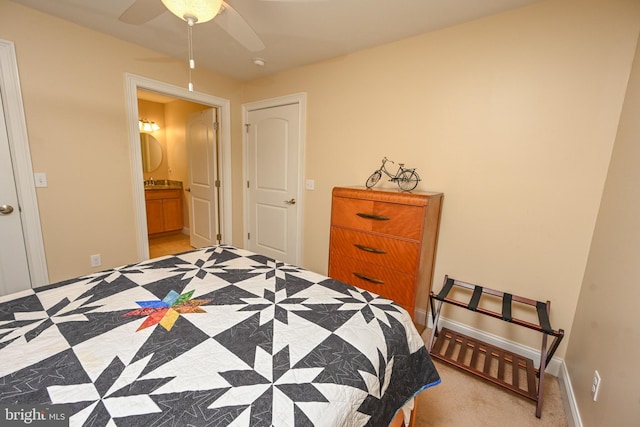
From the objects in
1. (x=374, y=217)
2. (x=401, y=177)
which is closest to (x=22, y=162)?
(x=374, y=217)

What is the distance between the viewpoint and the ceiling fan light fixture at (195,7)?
118cm

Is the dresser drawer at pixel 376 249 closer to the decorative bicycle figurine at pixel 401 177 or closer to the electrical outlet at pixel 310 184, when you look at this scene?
the decorative bicycle figurine at pixel 401 177

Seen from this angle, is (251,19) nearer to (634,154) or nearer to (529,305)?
(634,154)

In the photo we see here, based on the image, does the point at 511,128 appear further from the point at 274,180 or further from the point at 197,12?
the point at 274,180

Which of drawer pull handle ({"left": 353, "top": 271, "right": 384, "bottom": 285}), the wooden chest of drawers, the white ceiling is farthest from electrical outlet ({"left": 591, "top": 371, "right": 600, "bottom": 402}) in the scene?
the white ceiling

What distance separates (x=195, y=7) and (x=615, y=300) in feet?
7.60

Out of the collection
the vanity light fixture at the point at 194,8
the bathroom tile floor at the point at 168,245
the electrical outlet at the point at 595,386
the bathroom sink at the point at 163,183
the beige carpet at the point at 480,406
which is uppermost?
the vanity light fixture at the point at 194,8

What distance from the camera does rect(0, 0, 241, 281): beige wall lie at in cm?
195

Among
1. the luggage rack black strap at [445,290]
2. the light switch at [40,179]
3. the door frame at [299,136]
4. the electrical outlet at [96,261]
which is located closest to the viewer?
the luggage rack black strap at [445,290]

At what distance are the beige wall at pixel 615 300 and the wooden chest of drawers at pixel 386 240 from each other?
87 centimetres

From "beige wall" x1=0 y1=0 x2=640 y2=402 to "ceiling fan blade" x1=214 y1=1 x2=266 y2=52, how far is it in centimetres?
113

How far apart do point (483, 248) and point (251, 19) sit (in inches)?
93.7

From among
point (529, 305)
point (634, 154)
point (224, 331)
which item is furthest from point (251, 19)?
point (529, 305)

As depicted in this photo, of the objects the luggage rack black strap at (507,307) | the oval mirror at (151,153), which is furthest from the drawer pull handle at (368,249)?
the oval mirror at (151,153)
